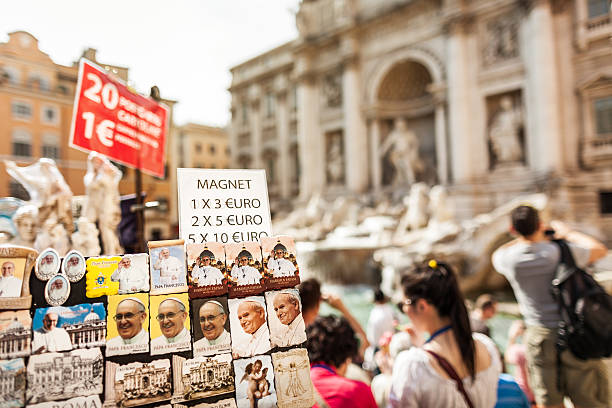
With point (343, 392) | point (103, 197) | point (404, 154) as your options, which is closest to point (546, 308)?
point (343, 392)

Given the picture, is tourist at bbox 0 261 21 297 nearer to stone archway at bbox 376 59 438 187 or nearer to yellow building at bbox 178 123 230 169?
yellow building at bbox 178 123 230 169

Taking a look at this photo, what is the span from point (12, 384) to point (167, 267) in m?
0.67

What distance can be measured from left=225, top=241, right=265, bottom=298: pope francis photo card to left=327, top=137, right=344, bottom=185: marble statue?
1881 centimetres

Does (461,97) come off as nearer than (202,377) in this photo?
No

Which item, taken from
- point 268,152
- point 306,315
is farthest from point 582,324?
point 268,152

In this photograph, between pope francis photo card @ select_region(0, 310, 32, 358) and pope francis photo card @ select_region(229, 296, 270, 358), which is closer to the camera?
pope francis photo card @ select_region(0, 310, 32, 358)

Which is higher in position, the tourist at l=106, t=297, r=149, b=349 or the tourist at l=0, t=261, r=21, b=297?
the tourist at l=0, t=261, r=21, b=297

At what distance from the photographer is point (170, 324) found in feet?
5.48

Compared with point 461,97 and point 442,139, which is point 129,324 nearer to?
point 461,97

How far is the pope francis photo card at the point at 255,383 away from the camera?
169 cm

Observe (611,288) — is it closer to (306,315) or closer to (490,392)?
(490,392)

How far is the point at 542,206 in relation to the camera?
9.78 metres

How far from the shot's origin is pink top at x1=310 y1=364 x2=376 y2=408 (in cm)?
185

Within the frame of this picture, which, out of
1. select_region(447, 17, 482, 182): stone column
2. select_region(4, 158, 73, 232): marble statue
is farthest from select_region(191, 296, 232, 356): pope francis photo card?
select_region(447, 17, 482, 182): stone column
